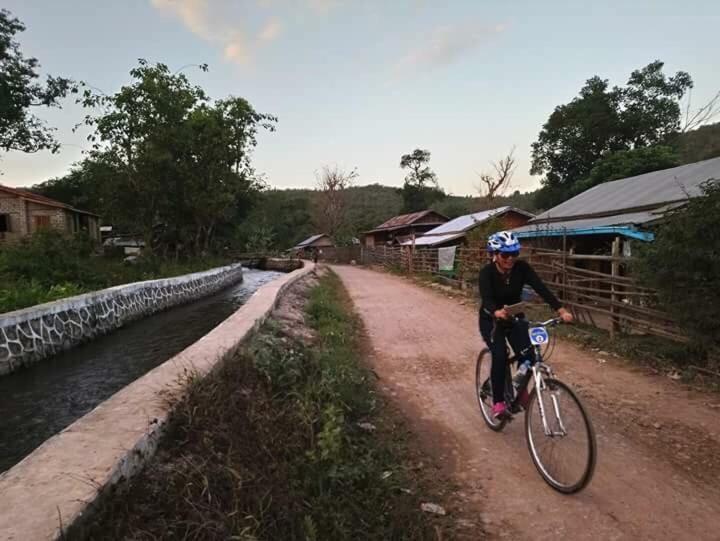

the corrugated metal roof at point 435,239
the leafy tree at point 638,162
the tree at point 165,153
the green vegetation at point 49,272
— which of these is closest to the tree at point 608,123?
the leafy tree at point 638,162

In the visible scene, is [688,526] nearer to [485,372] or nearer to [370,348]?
[485,372]

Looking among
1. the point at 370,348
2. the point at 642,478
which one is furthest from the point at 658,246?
the point at 370,348

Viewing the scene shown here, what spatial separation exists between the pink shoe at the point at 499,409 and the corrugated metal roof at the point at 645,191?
7.85 m

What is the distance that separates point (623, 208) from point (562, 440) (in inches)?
390

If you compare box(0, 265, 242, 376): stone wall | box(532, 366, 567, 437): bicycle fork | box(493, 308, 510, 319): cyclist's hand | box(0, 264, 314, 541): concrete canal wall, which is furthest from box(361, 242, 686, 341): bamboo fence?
box(0, 265, 242, 376): stone wall

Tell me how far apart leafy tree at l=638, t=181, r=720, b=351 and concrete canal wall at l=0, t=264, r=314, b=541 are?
5442mm

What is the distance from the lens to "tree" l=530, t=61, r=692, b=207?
108ft

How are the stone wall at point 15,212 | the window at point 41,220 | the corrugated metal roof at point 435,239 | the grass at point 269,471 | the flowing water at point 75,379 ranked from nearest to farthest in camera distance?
the grass at point 269,471 → the flowing water at point 75,379 → the corrugated metal roof at point 435,239 → the stone wall at point 15,212 → the window at point 41,220

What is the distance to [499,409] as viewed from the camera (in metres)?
3.88

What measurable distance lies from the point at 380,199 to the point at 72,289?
6963cm

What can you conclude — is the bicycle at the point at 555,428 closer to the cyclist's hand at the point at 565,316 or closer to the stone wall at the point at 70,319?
the cyclist's hand at the point at 565,316

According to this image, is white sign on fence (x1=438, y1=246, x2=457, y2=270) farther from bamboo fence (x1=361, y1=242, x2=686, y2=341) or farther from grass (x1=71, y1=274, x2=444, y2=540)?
grass (x1=71, y1=274, x2=444, y2=540)

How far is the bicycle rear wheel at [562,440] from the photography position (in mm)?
3014

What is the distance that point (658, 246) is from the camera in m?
5.68
